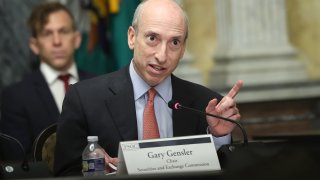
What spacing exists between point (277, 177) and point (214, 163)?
3.10 feet

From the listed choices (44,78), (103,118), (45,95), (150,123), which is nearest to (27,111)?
(45,95)

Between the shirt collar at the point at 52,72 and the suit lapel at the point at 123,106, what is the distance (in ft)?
6.35

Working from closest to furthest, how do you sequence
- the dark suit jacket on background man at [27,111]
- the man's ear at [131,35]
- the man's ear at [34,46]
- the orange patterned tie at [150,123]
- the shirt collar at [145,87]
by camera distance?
the orange patterned tie at [150,123] → the shirt collar at [145,87] → the man's ear at [131,35] → the dark suit jacket on background man at [27,111] → the man's ear at [34,46]

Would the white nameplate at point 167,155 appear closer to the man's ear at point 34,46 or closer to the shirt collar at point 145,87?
the shirt collar at point 145,87

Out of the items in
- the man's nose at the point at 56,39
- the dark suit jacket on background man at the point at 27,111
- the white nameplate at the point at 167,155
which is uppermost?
the man's nose at the point at 56,39

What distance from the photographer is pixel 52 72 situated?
5266 millimetres

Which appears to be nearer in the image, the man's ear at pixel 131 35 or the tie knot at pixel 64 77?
the man's ear at pixel 131 35

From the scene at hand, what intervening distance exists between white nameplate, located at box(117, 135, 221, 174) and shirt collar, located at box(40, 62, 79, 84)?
277cm

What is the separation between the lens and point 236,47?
19.7ft

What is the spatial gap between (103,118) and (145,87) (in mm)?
258

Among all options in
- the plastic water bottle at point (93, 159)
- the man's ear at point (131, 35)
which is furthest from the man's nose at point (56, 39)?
the plastic water bottle at point (93, 159)

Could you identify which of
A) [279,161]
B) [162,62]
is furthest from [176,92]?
Result: [279,161]

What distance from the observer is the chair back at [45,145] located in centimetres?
352

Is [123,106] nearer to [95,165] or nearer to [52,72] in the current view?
[95,165]
